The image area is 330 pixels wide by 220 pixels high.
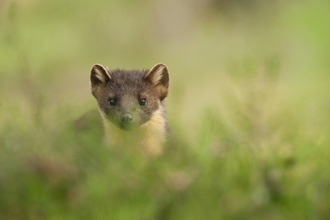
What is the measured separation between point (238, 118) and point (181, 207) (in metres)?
0.92

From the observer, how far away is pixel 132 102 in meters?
3.11

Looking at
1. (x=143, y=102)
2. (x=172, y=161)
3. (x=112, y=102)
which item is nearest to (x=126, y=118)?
(x=112, y=102)

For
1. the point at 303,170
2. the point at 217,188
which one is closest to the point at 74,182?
the point at 217,188

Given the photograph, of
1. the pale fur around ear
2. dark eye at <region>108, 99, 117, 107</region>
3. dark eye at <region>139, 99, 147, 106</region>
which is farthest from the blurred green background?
dark eye at <region>139, 99, 147, 106</region>

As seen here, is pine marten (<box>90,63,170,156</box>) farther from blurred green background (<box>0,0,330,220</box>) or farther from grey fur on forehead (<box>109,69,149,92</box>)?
blurred green background (<box>0,0,330,220</box>)

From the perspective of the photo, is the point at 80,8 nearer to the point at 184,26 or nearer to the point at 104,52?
the point at 104,52

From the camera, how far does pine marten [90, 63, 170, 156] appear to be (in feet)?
9.38

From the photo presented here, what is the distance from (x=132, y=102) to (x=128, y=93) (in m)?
0.07

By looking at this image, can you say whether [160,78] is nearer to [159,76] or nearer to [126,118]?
[159,76]

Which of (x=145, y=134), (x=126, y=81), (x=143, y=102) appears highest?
(x=126, y=81)

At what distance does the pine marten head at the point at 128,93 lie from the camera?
2.88 meters

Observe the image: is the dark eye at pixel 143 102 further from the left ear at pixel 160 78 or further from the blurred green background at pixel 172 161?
the blurred green background at pixel 172 161

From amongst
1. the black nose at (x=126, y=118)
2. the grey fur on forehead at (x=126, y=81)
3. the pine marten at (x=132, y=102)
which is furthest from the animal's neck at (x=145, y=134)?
the grey fur on forehead at (x=126, y=81)

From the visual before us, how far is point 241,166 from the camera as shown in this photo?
2.23 metres
